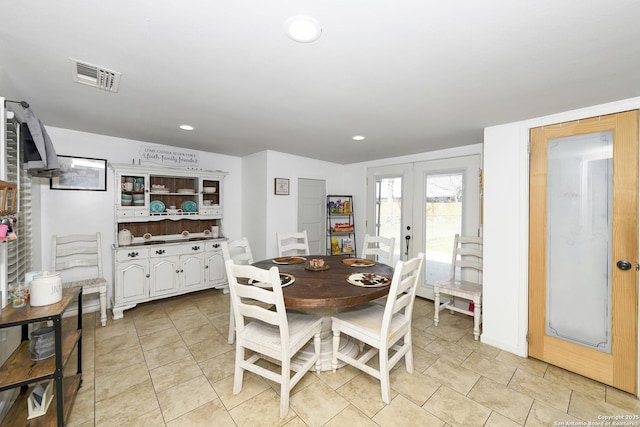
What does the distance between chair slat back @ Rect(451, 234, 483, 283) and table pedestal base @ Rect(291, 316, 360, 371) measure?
67.8 inches

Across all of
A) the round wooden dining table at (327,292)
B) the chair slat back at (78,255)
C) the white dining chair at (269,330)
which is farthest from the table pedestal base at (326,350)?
the chair slat back at (78,255)

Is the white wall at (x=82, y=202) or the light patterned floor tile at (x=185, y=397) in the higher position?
the white wall at (x=82, y=202)

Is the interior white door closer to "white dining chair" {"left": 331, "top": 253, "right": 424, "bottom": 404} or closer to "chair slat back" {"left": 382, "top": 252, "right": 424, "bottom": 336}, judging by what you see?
"white dining chair" {"left": 331, "top": 253, "right": 424, "bottom": 404}

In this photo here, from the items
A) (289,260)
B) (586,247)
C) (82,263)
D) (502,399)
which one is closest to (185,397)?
(289,260)

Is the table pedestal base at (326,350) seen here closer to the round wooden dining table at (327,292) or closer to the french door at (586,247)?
the round wooden dining table at (327,292)

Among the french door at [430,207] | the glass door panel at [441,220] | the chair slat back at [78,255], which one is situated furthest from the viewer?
the glass door panel at [441,220]

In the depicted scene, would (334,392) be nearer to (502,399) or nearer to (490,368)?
(502,399)

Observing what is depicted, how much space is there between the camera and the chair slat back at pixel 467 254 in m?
3.19

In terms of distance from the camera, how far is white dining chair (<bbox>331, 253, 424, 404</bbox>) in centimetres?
181

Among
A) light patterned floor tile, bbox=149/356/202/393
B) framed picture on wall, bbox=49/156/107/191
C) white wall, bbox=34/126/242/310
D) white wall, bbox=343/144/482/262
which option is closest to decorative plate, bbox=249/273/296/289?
light patterned floor tile, bbox=149/356/202/393

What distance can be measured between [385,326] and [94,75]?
8.29 ft

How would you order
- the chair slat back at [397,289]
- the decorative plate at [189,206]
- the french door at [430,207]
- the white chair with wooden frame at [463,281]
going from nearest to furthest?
the chair slat back at [397,289] < the white chair with wooden frame at [463,281] < the french door at [430,207] < the decorative plate at [189,206]

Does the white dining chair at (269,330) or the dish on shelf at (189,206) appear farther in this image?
the dish on shelf at (189,206)

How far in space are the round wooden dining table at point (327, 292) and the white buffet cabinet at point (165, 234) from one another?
5.14 ft
